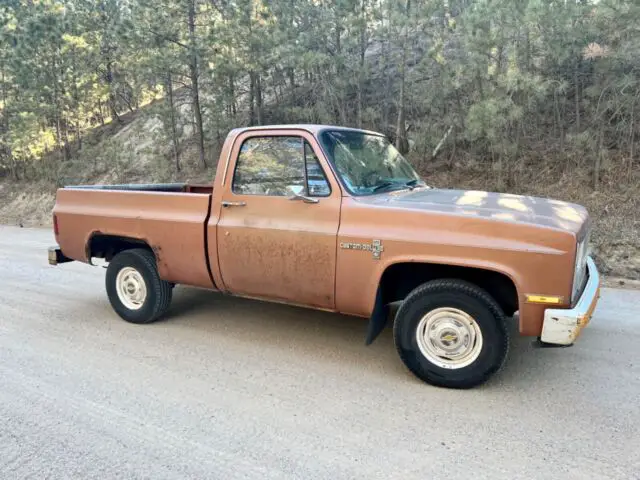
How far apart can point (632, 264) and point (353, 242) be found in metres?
5.57

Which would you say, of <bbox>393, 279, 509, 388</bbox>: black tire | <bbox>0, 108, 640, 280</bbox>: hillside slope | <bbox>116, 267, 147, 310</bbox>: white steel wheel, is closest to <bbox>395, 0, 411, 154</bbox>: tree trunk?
<bbox>0, 108, 640, 280</bbox>: hillside slope

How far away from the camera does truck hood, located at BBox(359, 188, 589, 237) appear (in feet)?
12.2

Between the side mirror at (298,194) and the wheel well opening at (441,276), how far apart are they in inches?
34.2

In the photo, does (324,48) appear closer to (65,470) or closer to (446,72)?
(446,72)

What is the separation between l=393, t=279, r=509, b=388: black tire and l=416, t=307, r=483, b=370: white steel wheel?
1.1 inches

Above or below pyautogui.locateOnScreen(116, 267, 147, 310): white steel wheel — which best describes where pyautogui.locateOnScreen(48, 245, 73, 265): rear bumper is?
above

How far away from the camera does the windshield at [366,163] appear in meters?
4.41

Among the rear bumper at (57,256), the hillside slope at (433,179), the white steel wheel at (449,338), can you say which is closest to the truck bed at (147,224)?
the rear bumper at (57,256)

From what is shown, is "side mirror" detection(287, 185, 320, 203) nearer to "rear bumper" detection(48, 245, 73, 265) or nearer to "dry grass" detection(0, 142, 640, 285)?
"rear bumper" detection(48, 245, 73, 265)

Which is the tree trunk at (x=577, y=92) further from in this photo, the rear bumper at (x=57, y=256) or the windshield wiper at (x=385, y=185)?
the rear bumper at (x=57, y=256)

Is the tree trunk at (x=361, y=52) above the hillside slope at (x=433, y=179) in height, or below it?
above

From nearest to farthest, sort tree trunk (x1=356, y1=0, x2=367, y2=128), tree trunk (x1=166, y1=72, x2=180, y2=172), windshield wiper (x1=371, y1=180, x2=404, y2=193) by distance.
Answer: windshield wiper (x1=371, y1=180, x2=404, y2=193) → tree trunk (x1=356, y1=0, x2=367, y2=128) → tree trunk (x1=166, y1=72, x2=180, y2=172)

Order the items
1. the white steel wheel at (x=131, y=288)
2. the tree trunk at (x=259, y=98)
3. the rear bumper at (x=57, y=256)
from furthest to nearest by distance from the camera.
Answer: the tree trunk at (x=259, y=98)
the rear bumper at (x=57, y=256)
the white steel wheel at (x=131, y=288)

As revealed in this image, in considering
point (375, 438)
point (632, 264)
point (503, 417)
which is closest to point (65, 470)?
point (375, 438)
